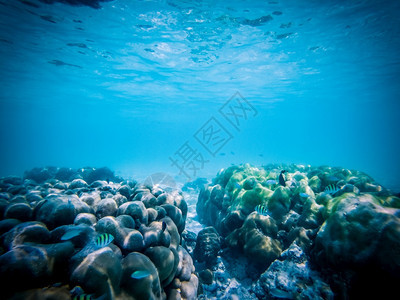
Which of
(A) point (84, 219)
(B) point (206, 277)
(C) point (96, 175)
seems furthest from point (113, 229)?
(C) point (96, 175)

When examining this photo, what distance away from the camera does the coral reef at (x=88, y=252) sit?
7.77ft

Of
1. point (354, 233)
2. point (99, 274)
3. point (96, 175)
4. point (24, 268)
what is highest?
point (354, 233)

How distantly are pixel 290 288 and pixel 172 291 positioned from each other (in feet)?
8.51

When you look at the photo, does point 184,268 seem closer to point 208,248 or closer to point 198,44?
point 208,248

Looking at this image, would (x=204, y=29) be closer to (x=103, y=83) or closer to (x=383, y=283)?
(x=383, y=283)

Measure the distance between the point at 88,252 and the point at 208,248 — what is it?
4.28m

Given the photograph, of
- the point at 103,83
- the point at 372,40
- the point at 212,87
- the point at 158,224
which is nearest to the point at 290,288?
the point at 158,224

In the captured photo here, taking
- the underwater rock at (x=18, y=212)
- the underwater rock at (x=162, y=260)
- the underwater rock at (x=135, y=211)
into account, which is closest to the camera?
the underwater rock at (x=18, y=212)

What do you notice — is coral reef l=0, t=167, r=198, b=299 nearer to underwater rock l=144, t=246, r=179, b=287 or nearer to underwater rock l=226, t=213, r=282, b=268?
underwater rock l=144, t=246, r=179, b=287

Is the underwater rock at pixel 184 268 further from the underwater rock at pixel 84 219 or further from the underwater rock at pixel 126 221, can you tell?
the underwater rock at pixel 84 219

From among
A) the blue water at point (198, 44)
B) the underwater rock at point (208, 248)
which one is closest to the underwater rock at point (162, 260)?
the underwater rock at point (208, 248)

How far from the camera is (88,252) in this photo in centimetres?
282

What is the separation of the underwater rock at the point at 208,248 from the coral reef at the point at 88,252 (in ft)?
3.57

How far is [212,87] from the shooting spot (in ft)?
91.1
